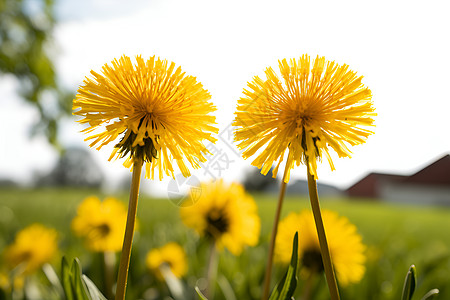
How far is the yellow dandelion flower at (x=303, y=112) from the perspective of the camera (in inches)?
21.5

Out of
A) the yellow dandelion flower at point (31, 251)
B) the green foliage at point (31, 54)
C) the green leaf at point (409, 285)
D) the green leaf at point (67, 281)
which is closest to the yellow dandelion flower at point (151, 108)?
the green leaf at point (67, 281)

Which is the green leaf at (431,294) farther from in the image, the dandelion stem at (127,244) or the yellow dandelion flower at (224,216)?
the yellow dandelion flower at (224,216)

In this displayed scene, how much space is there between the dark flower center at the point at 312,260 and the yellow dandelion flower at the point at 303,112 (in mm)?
691

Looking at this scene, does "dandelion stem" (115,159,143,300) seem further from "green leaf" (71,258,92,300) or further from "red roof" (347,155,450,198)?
"red roof" (347,155,450,198)

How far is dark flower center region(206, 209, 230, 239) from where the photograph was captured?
1415 mm

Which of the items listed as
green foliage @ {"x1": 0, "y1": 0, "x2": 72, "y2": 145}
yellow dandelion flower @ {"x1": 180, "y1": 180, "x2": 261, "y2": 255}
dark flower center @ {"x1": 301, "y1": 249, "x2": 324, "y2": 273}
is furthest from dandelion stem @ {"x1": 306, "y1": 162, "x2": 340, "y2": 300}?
green foliage @ {"x1": 0, "y1": 0, "x2": 72, "y2": 145}

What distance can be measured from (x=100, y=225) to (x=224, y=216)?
57 cm

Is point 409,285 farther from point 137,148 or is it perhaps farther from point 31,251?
point 31,251

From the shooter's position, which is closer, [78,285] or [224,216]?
[78,285]

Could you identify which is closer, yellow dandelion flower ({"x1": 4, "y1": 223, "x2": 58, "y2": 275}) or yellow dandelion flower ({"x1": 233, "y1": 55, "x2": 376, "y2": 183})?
yellow dandelion flower ({"x1": 233, "y1": 55, "x2": 376, "y2": 183})

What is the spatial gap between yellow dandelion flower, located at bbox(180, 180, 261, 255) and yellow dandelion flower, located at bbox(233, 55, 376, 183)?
0.86 metres

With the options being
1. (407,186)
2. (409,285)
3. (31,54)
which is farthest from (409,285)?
(31,54)

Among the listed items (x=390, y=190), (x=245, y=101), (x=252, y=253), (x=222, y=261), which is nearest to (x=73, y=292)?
(x=245, y=101)

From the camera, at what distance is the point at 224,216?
4.68 feet
